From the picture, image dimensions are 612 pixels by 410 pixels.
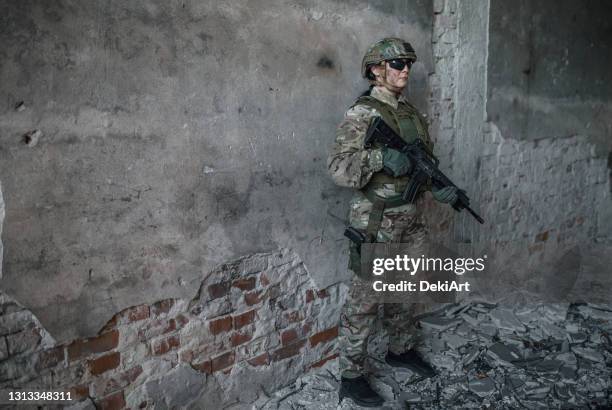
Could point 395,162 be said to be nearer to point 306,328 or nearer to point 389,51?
point 389,51

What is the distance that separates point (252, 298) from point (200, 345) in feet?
1.15

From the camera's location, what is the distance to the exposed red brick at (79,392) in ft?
6.46

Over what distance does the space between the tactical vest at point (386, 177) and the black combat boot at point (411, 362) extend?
87 cm

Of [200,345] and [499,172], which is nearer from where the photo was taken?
[200,345]

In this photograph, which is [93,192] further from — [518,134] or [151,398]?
[518,134]

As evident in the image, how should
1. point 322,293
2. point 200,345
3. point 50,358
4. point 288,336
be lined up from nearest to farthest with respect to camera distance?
point 50,358 → point 200,345 → point 288,336 → point 322,293

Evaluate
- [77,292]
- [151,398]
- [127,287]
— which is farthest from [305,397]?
[77,292]

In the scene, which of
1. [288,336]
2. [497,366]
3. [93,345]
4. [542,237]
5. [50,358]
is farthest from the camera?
[542,237]

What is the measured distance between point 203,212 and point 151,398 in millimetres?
874

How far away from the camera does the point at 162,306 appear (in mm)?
2193

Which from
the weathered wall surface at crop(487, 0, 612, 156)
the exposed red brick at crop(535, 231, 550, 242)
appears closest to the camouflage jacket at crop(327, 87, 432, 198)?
the weathered wall surface at crop(487, 0, 612, 156)

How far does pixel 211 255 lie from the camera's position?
2.33 m

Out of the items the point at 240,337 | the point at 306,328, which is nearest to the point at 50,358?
the point at 240,337

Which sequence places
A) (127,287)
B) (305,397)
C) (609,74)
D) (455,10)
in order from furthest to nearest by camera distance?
(609,74) < (455,10) < (305,397) < (127,287)
